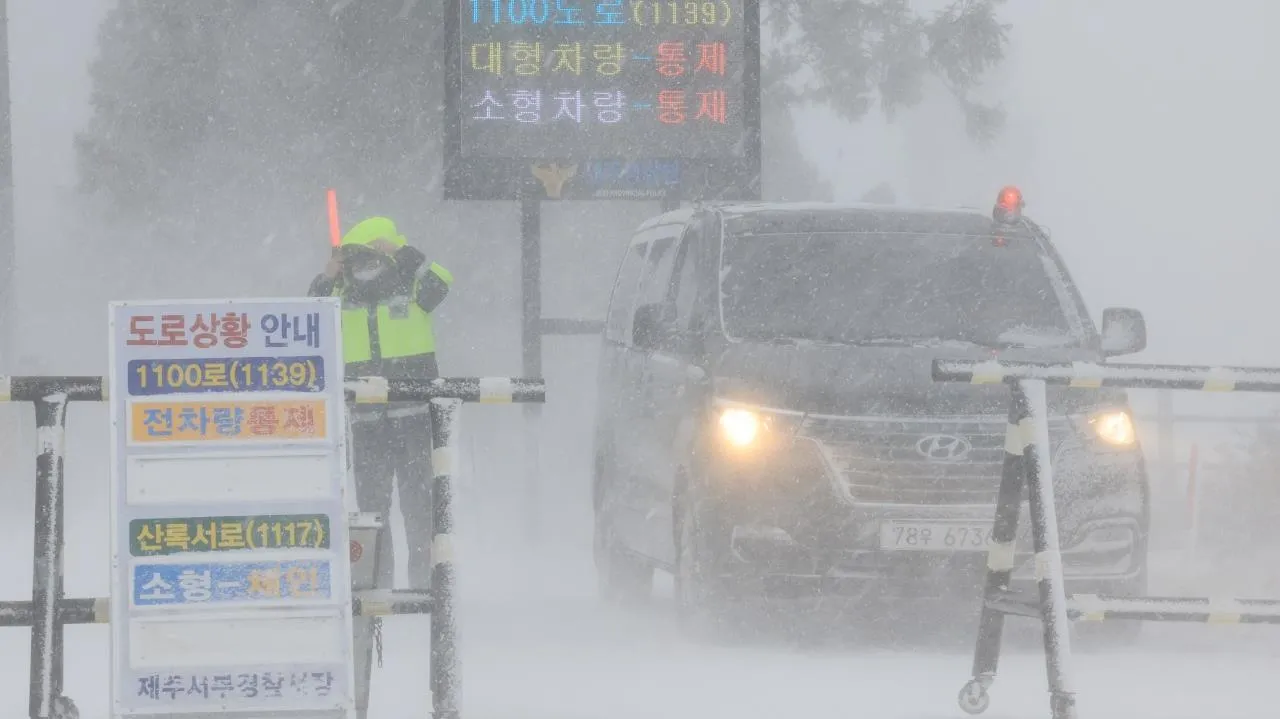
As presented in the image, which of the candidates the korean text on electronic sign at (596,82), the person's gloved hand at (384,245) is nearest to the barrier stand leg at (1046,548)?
the person's gloved hand at (384,245)

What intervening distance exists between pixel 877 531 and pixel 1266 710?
6.12 feet

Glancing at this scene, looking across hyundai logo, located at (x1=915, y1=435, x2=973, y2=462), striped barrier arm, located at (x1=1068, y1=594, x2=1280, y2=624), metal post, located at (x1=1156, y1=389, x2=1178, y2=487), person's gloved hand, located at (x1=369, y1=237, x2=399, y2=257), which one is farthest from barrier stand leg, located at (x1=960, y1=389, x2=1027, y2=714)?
metal post, located at (x1=1156, y1=389, x2=1178, y2=487)

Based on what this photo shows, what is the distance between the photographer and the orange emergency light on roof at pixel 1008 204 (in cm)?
998

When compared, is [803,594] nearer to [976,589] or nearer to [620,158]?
[976,589]

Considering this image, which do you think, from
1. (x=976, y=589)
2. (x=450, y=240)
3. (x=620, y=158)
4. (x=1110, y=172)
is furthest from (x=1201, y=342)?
(x=976, y=589)

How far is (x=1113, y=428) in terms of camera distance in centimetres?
959

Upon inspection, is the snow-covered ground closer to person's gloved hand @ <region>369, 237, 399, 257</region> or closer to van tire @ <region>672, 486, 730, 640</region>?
van tire @ <region>672, 486, 730, 640</region>

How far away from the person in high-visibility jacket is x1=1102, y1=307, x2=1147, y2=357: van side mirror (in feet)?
9.56

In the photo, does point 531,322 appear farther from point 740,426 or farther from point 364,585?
point 364,585

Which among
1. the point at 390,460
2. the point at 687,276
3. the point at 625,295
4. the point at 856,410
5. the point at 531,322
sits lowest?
the point at 390,460

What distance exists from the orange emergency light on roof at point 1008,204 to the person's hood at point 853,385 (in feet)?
2.50

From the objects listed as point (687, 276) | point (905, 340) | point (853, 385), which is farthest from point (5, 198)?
point (853, 385)

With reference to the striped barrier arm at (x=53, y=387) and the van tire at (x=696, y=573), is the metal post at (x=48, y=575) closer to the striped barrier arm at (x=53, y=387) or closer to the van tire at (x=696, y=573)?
the striped barrier arm at (x=53, y=387)

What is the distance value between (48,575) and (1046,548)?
119 inches
